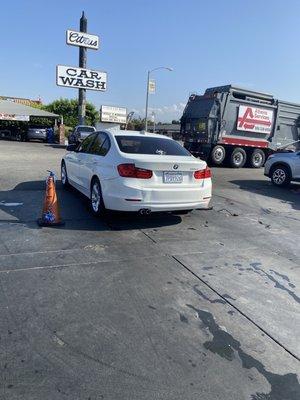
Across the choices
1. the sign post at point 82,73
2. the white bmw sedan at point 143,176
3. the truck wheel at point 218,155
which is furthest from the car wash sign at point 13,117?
the white bmw sedan at point 143,176

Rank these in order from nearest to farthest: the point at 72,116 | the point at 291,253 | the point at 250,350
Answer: the point at 250,350 → the point at 291,253 → the point at 72,116

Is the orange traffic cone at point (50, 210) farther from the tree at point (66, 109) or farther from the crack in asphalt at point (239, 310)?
the tree at point (66, 109)

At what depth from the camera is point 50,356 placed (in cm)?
308

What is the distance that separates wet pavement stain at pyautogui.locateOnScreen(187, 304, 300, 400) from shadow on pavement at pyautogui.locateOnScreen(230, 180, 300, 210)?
6890 millimetres

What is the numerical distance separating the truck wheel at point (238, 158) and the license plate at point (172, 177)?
12.6 metres

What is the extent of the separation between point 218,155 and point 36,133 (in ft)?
69.9

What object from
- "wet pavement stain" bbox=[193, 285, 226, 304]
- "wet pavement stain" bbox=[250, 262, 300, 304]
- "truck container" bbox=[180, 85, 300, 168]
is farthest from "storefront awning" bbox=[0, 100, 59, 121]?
"wet pavement stain" bbox=[193, 285, 226, 304]

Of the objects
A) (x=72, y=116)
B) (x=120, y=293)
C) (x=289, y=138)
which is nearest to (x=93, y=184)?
(x=120, y=293)

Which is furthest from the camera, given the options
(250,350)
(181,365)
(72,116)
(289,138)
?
(72,116)

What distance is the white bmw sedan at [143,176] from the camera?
642cm

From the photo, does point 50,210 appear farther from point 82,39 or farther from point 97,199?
point 82,39

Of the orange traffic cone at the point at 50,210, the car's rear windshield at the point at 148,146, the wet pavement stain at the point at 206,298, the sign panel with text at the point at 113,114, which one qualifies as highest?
the sign panel with text at the point at 113,114

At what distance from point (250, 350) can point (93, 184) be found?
4.72 m

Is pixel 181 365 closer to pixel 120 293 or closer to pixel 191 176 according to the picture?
pixel 120 293
